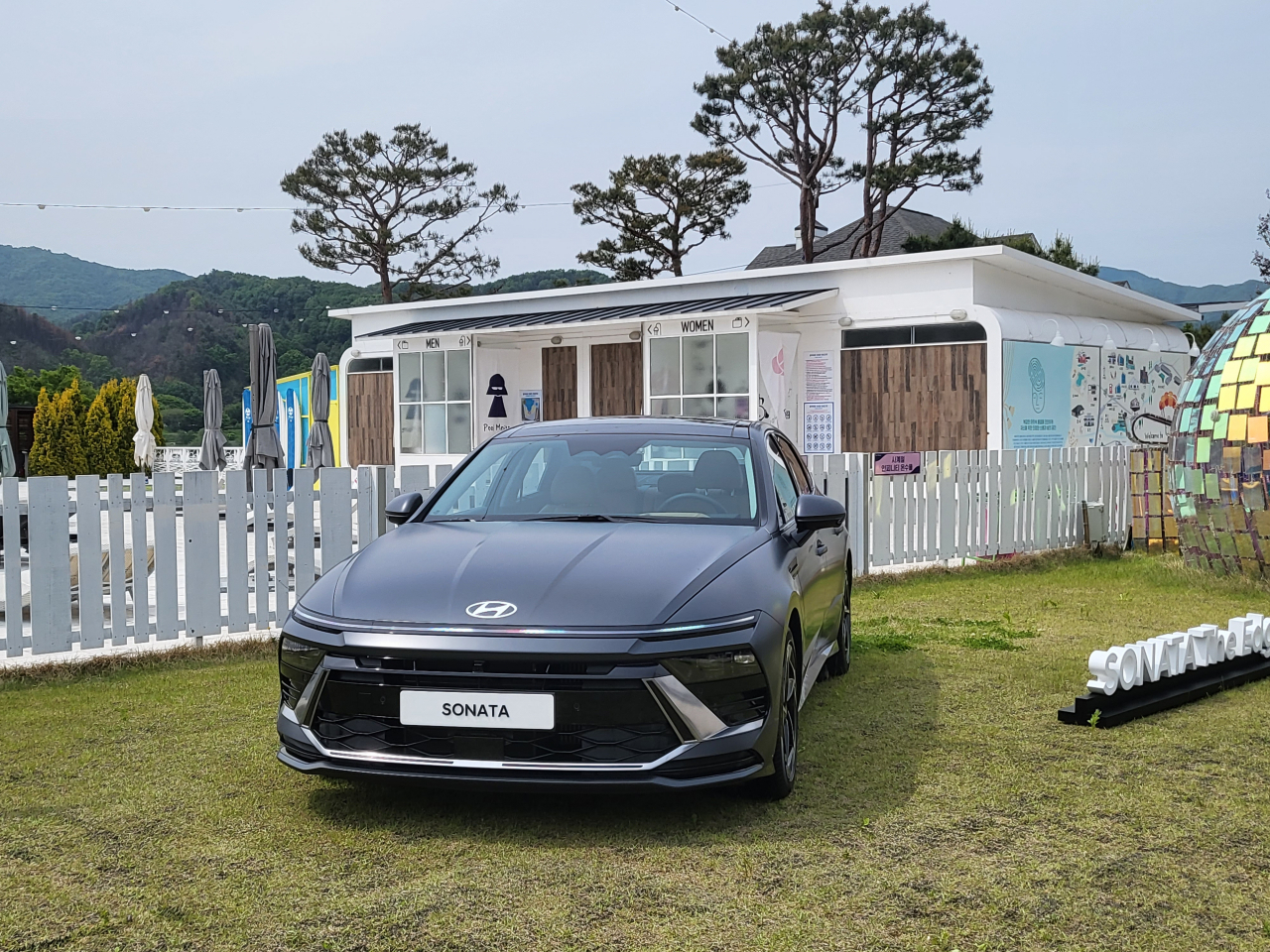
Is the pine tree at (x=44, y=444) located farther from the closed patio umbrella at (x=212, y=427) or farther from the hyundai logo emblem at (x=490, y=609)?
the hyundai logo emblem at (x=490, y=609)

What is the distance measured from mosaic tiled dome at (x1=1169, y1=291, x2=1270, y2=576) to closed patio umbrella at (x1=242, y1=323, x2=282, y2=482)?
11334mm

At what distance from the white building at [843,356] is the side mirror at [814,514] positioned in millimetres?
11468

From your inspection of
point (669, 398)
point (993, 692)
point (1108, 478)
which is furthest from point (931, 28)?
point (993, 692)

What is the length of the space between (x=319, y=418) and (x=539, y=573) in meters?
16.1

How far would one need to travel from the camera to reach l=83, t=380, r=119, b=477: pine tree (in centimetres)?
3173

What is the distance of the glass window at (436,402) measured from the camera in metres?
21.7

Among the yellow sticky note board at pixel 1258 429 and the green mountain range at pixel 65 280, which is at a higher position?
the green mountain range at pixel 65 280

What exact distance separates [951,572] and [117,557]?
755cm

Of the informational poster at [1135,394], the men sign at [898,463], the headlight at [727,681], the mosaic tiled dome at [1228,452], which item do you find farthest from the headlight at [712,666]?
the informational poster at [1135,394]

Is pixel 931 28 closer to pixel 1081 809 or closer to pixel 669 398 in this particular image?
pixel 669 398

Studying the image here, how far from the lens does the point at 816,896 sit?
3.33m

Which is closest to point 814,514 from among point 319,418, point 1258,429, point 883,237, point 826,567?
point 826,567

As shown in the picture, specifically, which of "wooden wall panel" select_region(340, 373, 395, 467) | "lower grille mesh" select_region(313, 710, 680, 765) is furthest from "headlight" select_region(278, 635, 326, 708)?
"wooden wall panel" select_region(340, 373, 395, 467)

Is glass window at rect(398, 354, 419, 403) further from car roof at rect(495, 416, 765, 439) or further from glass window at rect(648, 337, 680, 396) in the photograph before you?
car roof at rect(495, 416, 765, 439)
